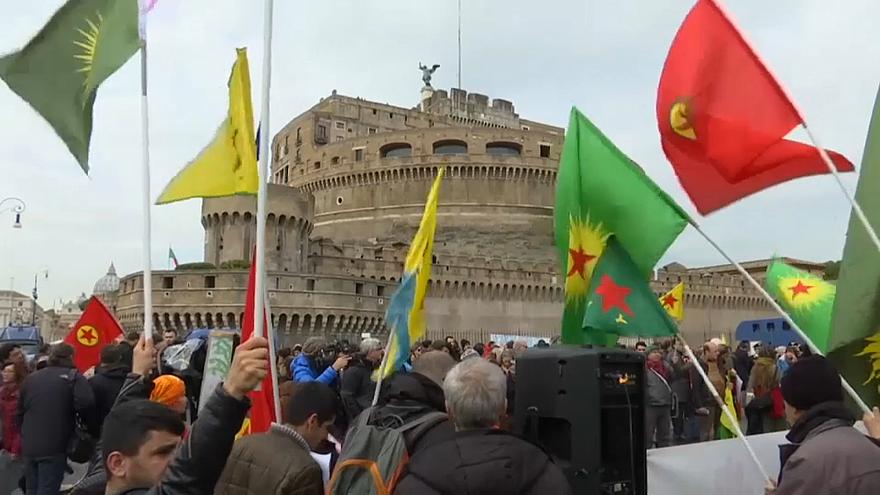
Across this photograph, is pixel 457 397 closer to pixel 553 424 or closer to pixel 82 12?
pixel 553 424

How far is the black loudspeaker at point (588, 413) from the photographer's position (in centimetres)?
246

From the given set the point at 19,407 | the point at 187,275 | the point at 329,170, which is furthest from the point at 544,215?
the point at 19,407

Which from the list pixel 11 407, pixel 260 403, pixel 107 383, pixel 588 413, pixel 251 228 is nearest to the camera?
pixel 588 413

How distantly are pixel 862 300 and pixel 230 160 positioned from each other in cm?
269

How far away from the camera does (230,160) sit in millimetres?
3240

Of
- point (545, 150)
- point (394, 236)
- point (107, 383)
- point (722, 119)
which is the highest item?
point (545, 150)

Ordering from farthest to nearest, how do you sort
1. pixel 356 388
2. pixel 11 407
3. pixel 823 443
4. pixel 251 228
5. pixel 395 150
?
pixel 395 150
pixel 251 228
pixel 356 388
pixel 11 407
pixel 823 443

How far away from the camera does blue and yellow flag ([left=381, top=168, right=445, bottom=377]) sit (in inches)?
134

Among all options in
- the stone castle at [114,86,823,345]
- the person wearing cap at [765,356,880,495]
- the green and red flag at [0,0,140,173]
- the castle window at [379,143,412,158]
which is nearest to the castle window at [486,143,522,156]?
the stone castle at [114,86,823,345]

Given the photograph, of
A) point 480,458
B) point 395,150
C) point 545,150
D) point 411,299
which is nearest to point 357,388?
point 411,299

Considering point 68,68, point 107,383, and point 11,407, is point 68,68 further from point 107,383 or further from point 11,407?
point 11,407

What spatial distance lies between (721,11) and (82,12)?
9.86 feet

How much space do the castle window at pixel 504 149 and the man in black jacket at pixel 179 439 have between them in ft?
169

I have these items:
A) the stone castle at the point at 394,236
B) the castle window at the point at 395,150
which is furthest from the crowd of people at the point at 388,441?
the castle window at the point at 395,150
